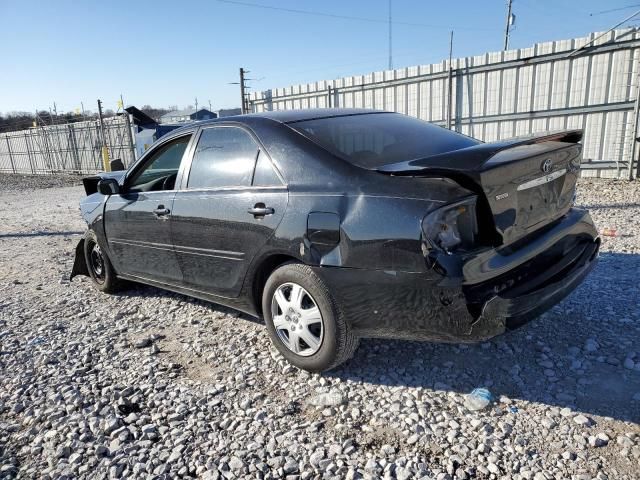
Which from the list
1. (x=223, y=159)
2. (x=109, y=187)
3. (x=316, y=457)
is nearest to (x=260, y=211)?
(x=223, y=159)

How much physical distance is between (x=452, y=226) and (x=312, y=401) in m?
1.27

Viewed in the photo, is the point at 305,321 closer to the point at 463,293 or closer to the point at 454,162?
the point at 463,293

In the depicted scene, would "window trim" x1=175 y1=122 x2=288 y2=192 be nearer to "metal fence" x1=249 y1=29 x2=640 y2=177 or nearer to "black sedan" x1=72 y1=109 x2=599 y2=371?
"black sedan" x1=72 y1=109 x2=599 y2=371

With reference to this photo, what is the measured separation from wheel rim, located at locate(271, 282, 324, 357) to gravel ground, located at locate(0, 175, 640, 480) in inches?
8.1

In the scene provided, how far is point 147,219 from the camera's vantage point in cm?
386

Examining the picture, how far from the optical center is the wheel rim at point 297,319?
2776mm

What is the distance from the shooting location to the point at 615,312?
3.42 metres

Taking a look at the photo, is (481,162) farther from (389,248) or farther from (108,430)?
(108,430)

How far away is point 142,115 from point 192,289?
14672mm

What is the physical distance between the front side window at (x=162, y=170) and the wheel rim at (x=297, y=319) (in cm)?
154

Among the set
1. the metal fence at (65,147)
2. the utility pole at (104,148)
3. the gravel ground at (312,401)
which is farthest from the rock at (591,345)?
the utility pole at (104,148)

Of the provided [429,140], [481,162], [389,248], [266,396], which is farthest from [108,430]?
[429,140]

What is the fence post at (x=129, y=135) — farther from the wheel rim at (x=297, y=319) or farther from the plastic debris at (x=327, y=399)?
the plastic debris at (x=327, y=399)

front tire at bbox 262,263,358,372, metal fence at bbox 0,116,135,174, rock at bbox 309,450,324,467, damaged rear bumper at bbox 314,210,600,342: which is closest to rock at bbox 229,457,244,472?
rock at bbox 309,450,324,467
